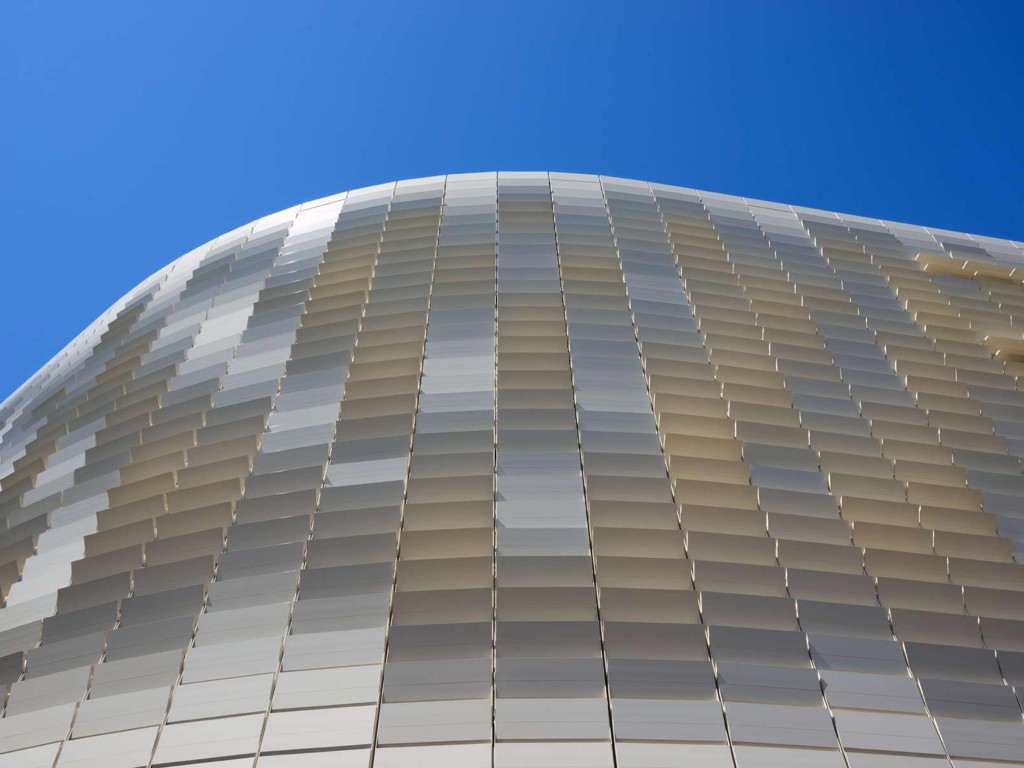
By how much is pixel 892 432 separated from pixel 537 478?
11.0 meters

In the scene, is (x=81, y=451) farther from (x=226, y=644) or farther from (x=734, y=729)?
(x=734, y=729)

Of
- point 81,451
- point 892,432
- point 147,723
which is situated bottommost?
point 81,451

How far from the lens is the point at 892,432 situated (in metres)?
33.4

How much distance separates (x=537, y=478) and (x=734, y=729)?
361 inches

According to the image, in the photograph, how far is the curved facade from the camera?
22516 millimetres

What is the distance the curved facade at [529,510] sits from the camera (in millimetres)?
22516

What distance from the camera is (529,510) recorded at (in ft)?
92.1

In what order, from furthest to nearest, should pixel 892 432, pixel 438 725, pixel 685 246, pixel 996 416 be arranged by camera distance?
pixel 685 246 → pixel 996 416 → pixel 892 432 → pixel 438 725

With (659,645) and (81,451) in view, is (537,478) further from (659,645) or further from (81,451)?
(81,451)

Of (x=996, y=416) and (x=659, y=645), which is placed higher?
(x=659, y=645)

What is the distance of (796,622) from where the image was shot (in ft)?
82.2

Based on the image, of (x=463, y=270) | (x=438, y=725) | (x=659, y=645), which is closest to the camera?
(x=438, y=725)

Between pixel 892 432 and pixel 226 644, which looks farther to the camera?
pixel 892 432

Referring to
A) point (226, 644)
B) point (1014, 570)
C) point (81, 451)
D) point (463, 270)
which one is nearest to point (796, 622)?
point (1014, 570)
